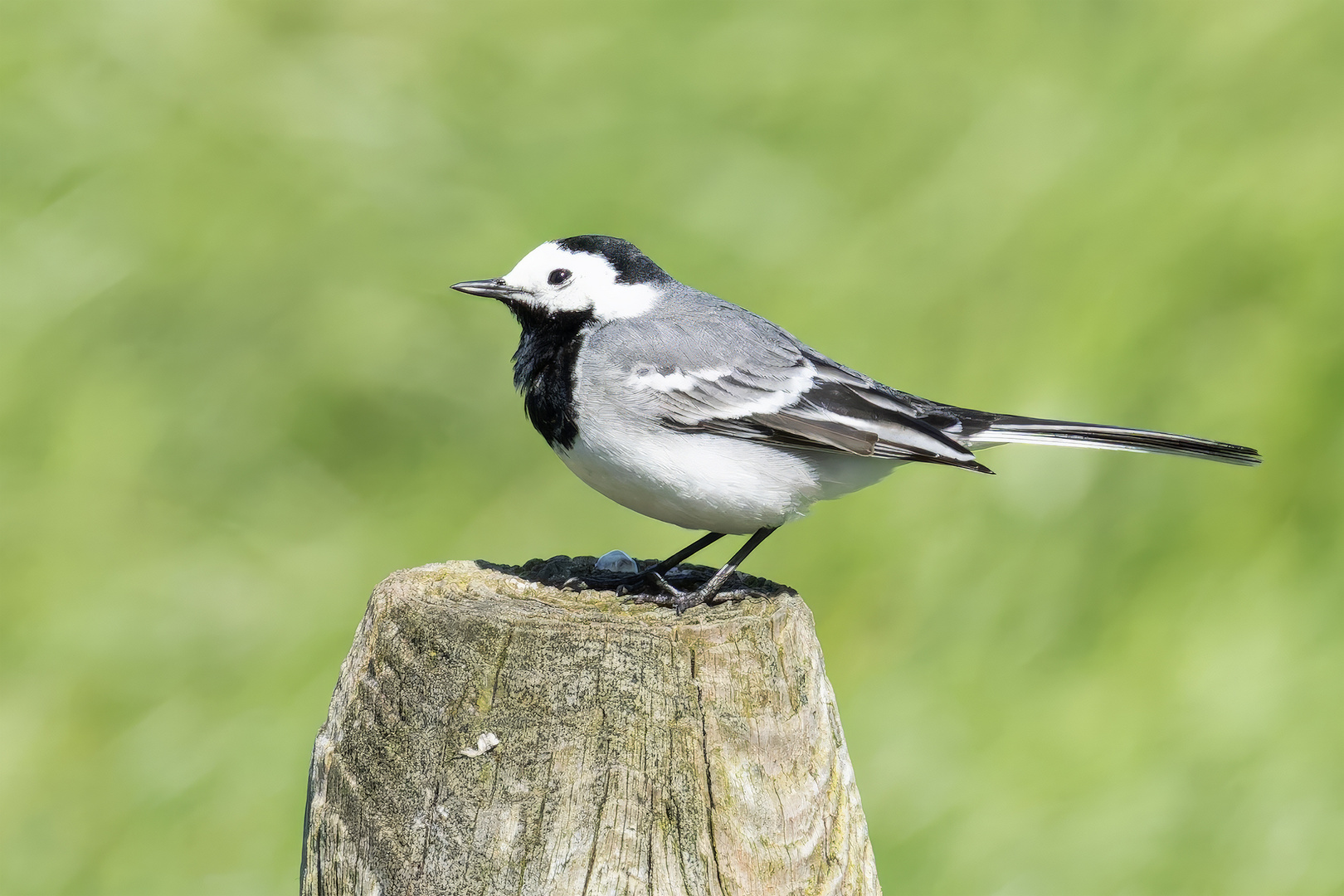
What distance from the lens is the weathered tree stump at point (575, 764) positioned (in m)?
2.93

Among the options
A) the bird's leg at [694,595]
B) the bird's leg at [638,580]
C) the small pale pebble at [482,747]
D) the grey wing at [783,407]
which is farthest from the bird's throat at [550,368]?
the small pale pebble at [482,747]

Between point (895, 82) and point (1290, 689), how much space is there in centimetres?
470

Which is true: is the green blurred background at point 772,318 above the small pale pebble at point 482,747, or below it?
above

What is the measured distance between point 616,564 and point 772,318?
378cm

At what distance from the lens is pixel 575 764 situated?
297 cm

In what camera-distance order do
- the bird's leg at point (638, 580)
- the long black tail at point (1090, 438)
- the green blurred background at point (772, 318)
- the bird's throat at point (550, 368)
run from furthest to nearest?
the green blurred background at point (772, 318) < the long black tail at point (1090, 438) < the bird's throat at point (550, 368) < the bird's leg at point (638, 580)

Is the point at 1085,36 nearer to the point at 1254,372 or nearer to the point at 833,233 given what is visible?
the point at 833,233

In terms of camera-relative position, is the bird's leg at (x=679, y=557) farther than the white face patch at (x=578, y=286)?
No

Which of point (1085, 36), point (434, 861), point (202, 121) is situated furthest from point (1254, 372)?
point (202, 121)

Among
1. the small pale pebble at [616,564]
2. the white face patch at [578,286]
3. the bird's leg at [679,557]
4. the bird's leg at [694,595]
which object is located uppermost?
the white face patch at [578,286]

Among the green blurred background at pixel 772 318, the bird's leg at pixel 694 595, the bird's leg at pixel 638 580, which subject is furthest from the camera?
the green blurred background at pixel 772 318

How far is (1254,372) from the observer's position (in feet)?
21.8

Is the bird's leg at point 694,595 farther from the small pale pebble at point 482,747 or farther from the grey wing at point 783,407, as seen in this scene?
the small pale pebble at point 482,747

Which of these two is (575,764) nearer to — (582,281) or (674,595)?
(674,595)
